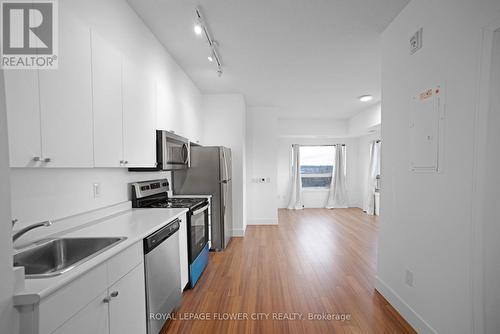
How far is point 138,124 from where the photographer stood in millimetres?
2102

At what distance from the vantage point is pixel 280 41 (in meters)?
2.63

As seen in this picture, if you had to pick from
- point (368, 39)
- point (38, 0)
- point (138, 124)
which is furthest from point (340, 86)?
point (38, 0)

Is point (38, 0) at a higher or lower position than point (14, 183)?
higher

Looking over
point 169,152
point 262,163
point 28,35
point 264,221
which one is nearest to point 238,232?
point 264,221

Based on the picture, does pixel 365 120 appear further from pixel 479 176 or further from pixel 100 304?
pixel 100 304

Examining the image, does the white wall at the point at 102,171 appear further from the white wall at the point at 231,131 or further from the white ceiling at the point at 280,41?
the white wall at the point at 231,131

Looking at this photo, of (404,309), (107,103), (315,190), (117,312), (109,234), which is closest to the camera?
(117,312)

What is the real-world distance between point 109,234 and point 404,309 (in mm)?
2504

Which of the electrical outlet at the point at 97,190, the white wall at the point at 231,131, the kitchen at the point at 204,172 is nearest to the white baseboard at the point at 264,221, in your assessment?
the white wall at the point at 231,131

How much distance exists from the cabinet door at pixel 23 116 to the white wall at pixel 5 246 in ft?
0.74

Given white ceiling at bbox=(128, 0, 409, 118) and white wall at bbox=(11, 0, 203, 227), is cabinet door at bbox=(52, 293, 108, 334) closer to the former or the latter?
white wall at bbox=(11, 0, 203, 227)

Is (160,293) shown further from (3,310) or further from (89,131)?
(89,131)

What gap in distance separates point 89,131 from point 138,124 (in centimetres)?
66

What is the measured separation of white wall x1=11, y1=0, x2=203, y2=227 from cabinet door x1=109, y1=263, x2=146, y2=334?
0.66 m
